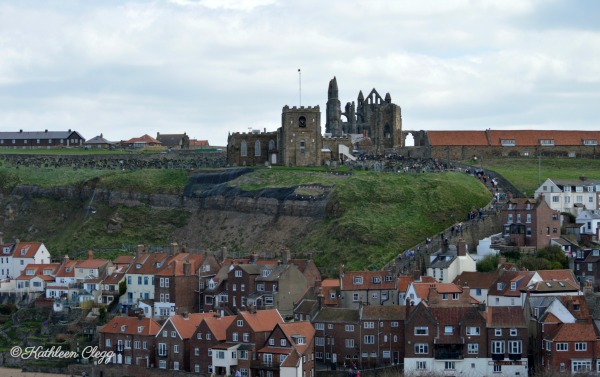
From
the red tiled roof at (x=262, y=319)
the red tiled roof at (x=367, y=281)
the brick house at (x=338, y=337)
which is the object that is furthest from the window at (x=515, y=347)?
the red tiled roof at (x=262, y=319)

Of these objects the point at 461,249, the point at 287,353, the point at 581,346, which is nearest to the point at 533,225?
the point at 461,249

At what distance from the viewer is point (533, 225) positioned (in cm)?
9831

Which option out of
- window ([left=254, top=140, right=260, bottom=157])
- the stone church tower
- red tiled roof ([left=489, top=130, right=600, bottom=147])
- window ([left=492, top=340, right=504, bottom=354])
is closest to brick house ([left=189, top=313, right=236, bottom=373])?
window ([left=492, top=340, right=504, bottom=354])

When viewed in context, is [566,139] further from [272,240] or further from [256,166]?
[272,240]

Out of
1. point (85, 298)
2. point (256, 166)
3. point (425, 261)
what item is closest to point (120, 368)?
point (85, 298)

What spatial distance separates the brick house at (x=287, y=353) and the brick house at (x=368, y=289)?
874cm

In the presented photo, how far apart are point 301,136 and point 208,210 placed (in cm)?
1456

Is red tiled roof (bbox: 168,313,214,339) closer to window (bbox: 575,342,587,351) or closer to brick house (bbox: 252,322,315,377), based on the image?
brick house (bbox: 252,322,315,377)

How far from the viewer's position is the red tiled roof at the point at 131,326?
8750 cm

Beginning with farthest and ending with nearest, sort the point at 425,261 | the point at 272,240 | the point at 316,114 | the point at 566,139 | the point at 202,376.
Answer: the point at 566,139, the point at 316,114, the point at 272,240, the point at 425,261, the point at 202,376

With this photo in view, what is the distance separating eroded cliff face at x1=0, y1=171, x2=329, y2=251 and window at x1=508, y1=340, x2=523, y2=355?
3595 centimetres

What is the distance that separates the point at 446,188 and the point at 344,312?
3430 cm

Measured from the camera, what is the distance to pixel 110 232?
125 metres

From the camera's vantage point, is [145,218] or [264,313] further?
[145,218]
